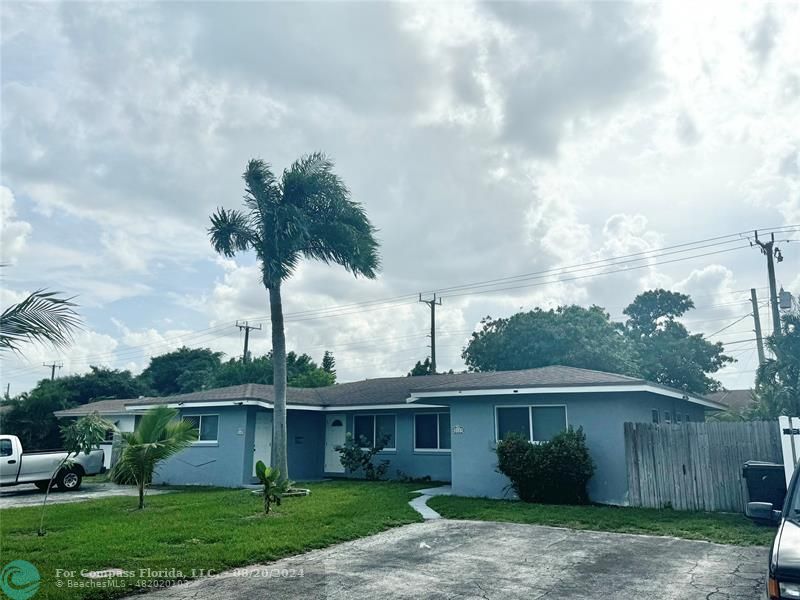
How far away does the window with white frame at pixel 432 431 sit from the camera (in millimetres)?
19266

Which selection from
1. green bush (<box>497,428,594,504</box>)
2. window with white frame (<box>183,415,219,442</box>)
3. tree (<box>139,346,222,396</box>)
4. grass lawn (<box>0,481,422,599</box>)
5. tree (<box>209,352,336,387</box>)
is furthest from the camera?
tree (<box>139,346,222,396</box>)

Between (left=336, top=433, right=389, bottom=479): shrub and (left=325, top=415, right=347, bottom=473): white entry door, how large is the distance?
1552 mm

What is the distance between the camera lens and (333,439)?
21922 millimetres

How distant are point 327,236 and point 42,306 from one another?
36.7 feet

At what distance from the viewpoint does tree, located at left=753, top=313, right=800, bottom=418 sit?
16.1 m

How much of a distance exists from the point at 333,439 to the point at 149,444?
32.0ft

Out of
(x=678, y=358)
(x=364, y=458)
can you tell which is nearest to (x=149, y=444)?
(x=364, y=458)

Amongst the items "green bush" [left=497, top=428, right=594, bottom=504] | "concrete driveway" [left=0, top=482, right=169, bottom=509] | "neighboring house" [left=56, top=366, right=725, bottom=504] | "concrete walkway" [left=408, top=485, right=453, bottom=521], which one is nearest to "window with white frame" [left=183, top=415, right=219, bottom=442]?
"neighboring house" [left=56, top=366, right=725, bottom=504]

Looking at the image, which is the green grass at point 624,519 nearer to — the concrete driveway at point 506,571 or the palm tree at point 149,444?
the concrete driveway at point 506,571

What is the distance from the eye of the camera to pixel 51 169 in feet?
33.7

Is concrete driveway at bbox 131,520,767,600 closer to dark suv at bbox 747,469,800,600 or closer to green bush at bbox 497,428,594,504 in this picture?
dark suv at bbox 747,469,800,600

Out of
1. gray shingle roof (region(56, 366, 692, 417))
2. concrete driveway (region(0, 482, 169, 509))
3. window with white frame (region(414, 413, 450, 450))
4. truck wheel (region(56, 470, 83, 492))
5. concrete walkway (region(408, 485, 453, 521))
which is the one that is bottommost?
concrete driveway (region(0, 482, 169, 509))

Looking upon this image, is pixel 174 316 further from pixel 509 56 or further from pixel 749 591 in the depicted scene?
pixel 749 591

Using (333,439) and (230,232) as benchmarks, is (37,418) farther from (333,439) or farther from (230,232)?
(230,232)
